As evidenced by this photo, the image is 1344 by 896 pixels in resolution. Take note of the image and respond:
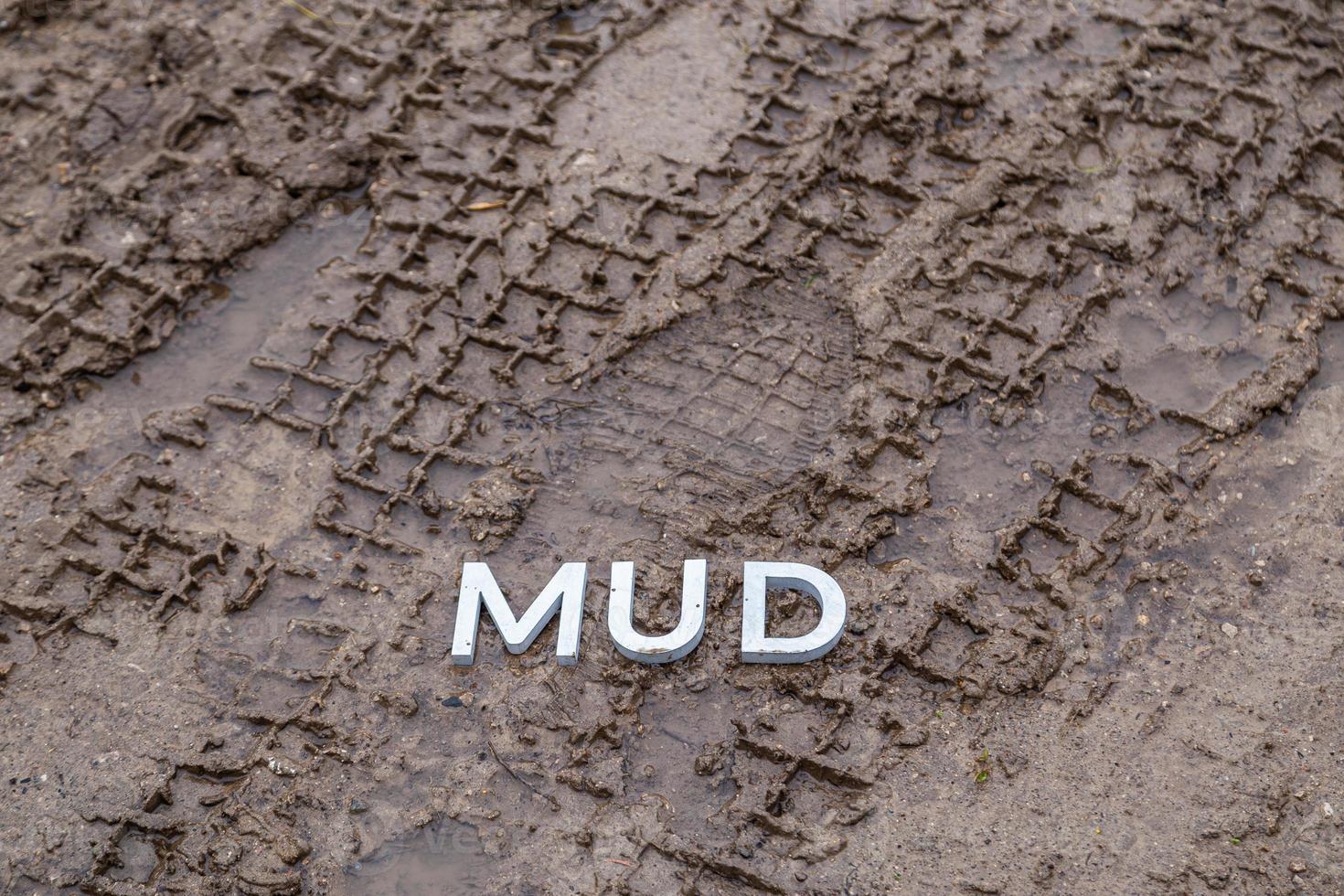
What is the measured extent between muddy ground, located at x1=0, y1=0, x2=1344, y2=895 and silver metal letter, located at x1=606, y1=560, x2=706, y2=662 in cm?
8

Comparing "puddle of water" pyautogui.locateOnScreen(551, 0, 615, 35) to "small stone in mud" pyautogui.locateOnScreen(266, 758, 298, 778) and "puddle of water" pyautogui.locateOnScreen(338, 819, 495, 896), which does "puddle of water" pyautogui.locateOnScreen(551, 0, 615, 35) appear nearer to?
"small stone in mud" pyautogui.locateOnScreen(266, 758, 298, 778)

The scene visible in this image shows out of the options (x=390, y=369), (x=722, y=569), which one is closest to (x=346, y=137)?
(x=390, y=369)

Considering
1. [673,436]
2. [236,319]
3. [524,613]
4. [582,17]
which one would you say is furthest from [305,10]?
[524,613]

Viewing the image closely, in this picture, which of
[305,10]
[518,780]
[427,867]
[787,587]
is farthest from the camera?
[305,10]

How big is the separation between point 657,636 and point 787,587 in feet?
1.72

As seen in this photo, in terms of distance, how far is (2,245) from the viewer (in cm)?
532

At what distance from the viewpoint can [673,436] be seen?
474 centimetres

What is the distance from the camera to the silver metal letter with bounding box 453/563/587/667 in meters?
4.23

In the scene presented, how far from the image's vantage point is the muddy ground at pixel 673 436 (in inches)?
155

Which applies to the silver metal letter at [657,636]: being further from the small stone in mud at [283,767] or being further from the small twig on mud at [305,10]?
the small twig on mud at [305,10]

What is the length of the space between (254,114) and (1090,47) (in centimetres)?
414

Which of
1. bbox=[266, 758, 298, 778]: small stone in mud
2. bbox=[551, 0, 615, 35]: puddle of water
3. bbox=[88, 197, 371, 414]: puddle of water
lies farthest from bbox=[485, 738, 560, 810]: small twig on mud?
bbox=[551, 0, 615, 35]: puddle of water

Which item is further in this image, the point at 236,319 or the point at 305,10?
the point at 305,10

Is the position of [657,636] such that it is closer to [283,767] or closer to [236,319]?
[283,767]
